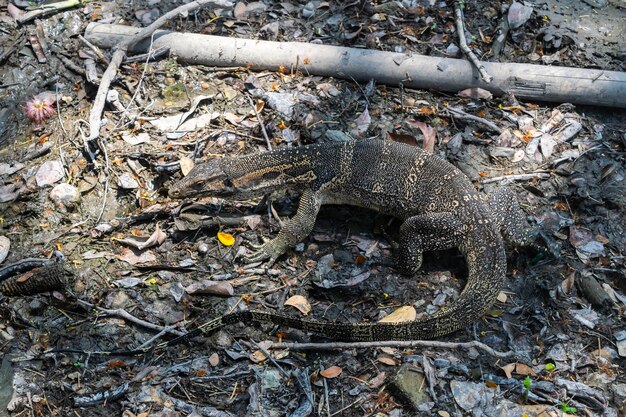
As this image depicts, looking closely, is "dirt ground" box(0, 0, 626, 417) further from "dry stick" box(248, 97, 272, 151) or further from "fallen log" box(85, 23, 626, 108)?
"fallen log" box(85, 23, 626, 108)

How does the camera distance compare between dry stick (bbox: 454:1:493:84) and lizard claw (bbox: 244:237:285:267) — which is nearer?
lizard claw (bbox: 244:237:285:267)

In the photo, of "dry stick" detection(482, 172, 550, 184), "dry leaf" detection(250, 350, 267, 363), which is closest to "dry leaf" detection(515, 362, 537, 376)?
"dry leaf" detection(250, 350, 267, 363)

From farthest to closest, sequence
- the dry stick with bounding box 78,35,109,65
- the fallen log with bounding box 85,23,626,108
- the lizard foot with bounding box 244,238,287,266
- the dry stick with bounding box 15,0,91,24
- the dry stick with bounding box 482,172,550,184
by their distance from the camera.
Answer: the dry stick with bounding box 15,0,91,24 → the dry stick with bounding box 78,35,109,65 → the fallen log with bounding box 85,23,626,108 → the dry stick with bounding box 482,172,550,184 → the lizard foot with bounding box 244,238,287,266

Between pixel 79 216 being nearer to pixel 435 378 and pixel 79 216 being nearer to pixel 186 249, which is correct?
pixel 186 249

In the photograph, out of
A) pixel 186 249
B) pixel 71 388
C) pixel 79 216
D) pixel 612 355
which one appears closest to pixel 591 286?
pixel 612 355

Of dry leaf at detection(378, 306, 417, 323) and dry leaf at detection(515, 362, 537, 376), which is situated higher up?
dry leaf at detection(378, 306, 417, 323)

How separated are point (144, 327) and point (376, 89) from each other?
14.2 ft


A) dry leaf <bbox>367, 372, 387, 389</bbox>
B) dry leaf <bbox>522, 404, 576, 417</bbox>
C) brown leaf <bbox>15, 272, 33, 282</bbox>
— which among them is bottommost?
dry leaf <bbox>522, 404, 576, 417</bbox>

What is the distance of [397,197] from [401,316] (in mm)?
1394

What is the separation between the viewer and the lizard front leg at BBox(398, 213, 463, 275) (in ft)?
21.0

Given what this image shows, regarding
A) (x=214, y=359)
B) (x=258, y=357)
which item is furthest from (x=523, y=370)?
(x=214, y=359)

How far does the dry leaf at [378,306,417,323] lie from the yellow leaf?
1877 millimetres

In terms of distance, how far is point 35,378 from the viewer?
212 inches

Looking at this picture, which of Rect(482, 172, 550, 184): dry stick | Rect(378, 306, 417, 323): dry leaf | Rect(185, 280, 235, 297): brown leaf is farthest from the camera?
Rect(482, 172, 550, 184): dry stick
